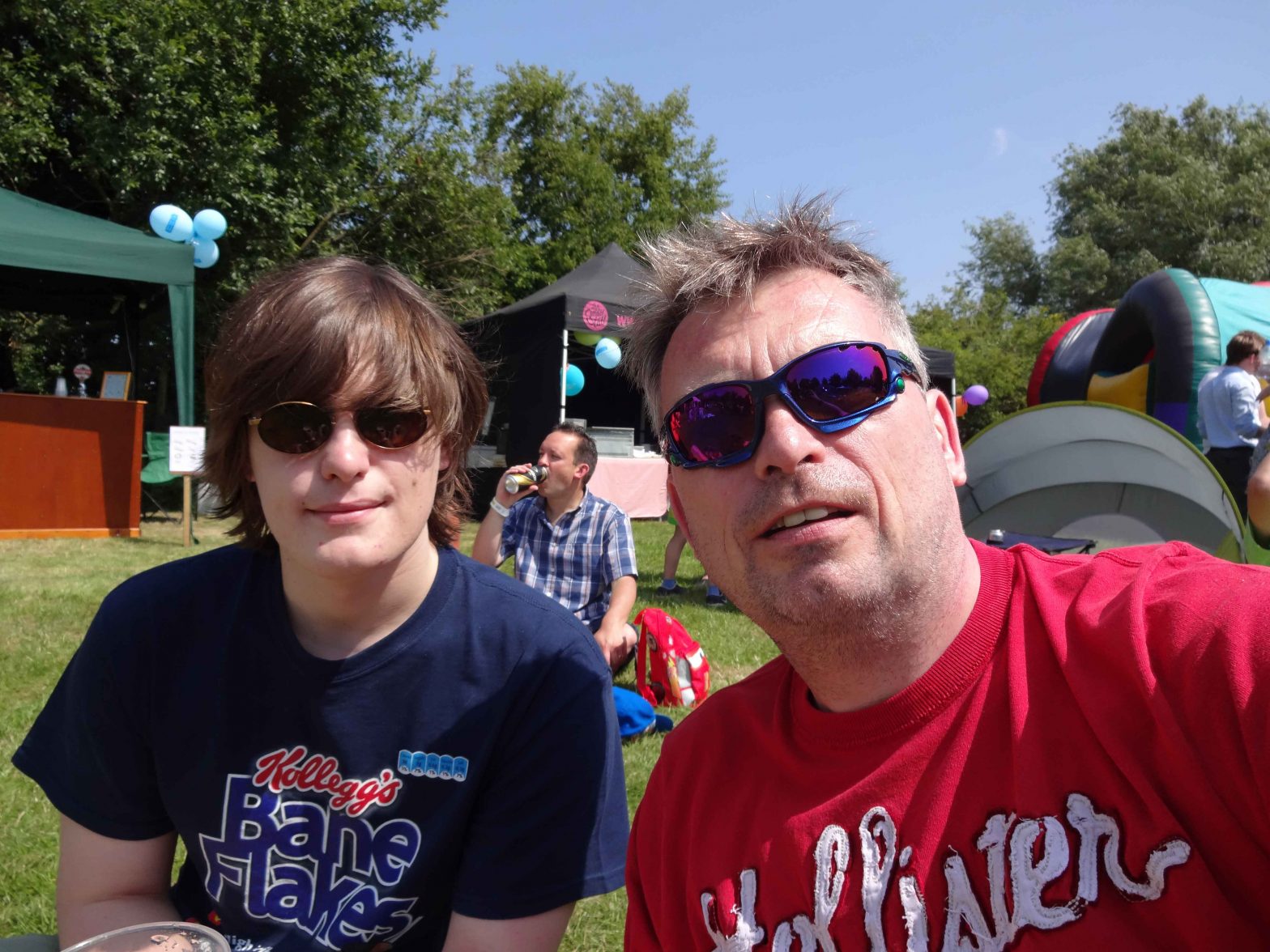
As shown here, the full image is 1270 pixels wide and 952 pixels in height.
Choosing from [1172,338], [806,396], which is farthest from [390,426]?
[1172,338]

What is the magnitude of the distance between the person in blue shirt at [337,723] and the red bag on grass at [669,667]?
3199 mm

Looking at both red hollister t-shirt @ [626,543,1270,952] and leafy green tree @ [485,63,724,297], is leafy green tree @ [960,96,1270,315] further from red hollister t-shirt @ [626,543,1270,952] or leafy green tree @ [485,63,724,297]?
red hollister t-shirt @ [626,543,1270,952]

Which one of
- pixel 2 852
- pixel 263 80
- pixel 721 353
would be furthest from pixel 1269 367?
pixel 263 80

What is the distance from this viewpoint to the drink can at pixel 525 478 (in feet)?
15.8

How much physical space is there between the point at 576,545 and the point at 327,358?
10.8 feet

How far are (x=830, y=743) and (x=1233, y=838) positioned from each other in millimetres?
463

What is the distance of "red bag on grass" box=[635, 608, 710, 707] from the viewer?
15.7 feet

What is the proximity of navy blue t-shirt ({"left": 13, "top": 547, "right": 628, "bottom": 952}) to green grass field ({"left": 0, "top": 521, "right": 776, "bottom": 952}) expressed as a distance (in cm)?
133

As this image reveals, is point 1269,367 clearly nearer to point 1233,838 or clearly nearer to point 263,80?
point 1233,838

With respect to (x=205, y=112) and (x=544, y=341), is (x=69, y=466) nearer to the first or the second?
(x=544, y=341)

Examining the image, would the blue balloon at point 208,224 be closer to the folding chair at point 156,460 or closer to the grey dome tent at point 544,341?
the folding chair at point 156,460

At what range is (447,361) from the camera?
1759 millimetres

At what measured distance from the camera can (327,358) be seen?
1.58m

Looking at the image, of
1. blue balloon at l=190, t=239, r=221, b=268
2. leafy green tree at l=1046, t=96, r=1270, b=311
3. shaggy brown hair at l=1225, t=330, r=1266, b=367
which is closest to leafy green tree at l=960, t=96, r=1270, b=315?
leafy green tree at l=1046, t=96, r=1270, b=311
